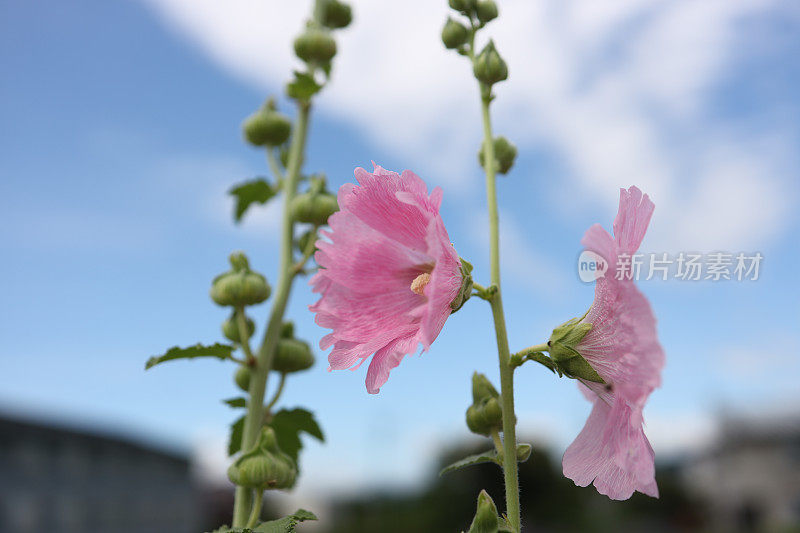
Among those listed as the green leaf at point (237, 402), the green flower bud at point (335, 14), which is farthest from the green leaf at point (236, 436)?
the green flower bud at point (335, 14)

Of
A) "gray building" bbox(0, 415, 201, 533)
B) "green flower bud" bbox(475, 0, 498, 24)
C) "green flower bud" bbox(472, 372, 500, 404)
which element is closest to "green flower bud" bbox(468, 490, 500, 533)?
"green flower bud" bbox(472, 372, 500, 404)

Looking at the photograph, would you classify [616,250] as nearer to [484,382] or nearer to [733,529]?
[484,382]

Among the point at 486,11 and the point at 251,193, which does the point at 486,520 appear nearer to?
the point at 486,11

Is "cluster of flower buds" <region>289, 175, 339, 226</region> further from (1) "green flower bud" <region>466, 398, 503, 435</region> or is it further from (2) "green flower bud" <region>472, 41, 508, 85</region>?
(1) "green flower bud" <region>466, 398, 503, 435</region>

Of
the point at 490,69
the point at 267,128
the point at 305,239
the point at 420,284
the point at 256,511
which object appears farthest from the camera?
the point at 267,128

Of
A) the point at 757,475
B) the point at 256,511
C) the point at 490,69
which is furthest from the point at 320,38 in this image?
the point at 757,475

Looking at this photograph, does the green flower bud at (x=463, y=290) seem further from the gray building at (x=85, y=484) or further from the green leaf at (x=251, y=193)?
the gray building at (x=85, y=484)

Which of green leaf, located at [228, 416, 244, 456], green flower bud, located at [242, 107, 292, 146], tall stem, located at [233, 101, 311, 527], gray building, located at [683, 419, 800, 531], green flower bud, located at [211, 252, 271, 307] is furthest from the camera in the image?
gray building, located at [683, 419, 800, 531]
